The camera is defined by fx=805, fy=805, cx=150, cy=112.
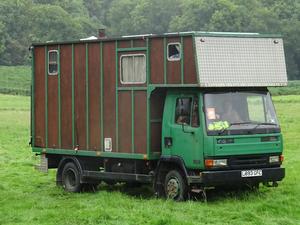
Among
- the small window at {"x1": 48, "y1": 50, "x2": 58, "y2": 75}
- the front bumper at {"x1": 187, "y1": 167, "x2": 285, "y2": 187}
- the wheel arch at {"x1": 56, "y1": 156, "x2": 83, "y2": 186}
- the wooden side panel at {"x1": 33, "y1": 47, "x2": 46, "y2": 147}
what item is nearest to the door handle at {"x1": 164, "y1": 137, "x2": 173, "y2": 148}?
the front bumper at {"x1": 187, "y1": 167, "x2": 285, "y2": 187}

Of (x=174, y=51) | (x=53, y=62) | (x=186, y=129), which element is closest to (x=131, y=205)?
(x=186, y=129)

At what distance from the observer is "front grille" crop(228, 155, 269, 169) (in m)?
14.2

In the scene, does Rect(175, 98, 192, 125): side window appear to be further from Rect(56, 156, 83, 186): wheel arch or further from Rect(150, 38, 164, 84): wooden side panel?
Rect(56, 156, 83, 186): wheel arch

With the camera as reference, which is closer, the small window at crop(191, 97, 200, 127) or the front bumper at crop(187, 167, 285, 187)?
the front bumper at crop(187, 167, 285, 187)

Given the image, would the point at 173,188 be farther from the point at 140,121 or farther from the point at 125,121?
the point at 125,121

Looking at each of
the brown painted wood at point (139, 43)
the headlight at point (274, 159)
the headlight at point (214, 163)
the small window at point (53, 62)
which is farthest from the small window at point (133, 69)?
the headlight at point (274, 159)

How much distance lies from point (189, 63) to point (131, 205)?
2689 mm

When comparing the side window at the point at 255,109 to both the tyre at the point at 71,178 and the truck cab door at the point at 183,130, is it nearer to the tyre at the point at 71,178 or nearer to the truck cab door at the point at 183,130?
the truck cab door at the point at 183,130

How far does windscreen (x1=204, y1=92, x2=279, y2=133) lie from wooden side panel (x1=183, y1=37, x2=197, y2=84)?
42cm

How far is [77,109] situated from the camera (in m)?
16.9

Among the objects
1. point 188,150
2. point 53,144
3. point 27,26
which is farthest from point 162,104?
point 27,26

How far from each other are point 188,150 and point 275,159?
5.58ft

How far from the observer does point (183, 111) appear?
1462 cm

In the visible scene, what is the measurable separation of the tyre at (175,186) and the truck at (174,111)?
2cm
